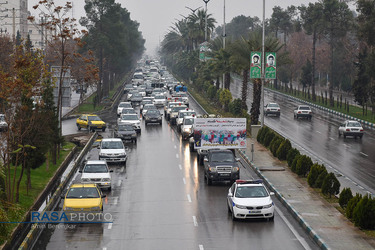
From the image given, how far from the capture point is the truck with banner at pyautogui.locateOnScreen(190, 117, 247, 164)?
133 feet

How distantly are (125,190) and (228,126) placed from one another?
10153 mm

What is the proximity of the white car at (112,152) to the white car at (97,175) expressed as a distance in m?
6.72

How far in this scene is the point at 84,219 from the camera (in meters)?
25.1

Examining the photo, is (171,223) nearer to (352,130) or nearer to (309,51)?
(352,130)

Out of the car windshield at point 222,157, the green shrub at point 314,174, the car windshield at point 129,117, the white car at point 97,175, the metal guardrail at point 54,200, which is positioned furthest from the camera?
the car windshield at point 129,117

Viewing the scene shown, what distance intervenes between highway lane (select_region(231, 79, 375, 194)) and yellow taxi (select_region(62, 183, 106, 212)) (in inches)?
583

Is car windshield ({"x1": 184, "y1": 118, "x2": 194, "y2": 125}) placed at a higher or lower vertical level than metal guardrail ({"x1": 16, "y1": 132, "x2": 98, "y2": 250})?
higher

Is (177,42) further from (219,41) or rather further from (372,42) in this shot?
(372,42)

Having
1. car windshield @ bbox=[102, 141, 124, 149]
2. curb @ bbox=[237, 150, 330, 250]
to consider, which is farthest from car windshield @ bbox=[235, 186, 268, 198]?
car windshield @ bbox=[102, 141, 124, 149]

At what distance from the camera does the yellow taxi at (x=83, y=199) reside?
82.4ft

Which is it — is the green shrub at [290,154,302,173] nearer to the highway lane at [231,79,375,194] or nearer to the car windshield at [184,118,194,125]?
the highway lane at [231,79,375,194]

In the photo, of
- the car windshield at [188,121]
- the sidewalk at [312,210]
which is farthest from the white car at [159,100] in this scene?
the sidewalk at [312,210]

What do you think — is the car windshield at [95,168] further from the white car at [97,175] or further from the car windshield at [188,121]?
the car windshield at [188,121]

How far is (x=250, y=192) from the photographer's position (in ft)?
84.2
